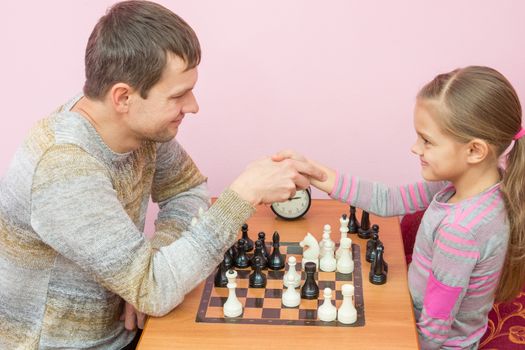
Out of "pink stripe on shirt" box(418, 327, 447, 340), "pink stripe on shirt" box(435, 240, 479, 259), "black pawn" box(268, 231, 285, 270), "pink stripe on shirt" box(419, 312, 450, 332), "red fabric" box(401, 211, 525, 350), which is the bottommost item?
"red fabric" box(401, 211, 525, 350)

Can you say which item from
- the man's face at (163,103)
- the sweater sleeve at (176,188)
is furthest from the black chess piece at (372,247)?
the man's face at (163,103)

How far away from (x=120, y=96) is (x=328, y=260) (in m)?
0.72

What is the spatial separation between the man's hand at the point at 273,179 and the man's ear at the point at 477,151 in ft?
1.59

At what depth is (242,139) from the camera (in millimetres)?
2750

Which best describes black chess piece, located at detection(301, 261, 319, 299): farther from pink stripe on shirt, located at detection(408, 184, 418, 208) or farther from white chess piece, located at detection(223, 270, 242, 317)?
pink stripe on shirt, located at detection(408, 184, 418, 208)

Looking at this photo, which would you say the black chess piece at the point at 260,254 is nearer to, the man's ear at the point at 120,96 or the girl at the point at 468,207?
the girl at the point at 468,207

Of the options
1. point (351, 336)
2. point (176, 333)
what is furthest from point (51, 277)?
point (351, 336)

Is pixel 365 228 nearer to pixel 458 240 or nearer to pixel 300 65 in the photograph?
pixel 458 240

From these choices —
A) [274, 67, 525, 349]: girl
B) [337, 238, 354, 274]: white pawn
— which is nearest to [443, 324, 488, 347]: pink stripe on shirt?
[274, 67, 525, 349]: girl

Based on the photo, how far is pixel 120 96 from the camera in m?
1.78

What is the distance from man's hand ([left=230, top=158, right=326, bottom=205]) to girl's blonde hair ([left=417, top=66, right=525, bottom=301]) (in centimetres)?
43

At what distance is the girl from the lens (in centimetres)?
177

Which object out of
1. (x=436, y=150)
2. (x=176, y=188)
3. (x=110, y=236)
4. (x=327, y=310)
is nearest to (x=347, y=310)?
(x=327, y=310)

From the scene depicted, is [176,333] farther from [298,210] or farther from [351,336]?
[298,210]
